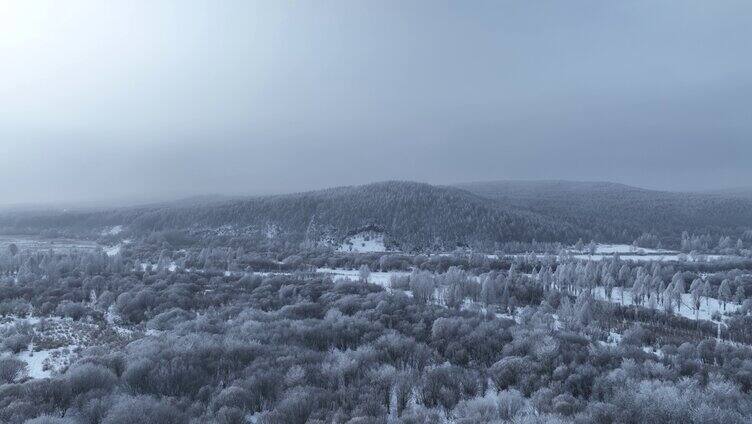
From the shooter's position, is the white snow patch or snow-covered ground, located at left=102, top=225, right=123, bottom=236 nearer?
the white snow patch

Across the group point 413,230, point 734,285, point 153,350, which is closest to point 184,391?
point 153,350

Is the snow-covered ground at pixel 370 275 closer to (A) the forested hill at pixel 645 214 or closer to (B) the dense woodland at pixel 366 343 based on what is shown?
(B) the dense woodland at pixel 366 343

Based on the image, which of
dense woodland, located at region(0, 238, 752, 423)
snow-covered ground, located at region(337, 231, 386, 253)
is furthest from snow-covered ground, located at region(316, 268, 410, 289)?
snow-covered ground, located at region(337, 231, 386, 253)

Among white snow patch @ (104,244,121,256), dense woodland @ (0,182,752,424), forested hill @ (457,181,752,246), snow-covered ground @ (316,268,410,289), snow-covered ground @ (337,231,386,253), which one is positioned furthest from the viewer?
forested hill @ (457,181,752,246)

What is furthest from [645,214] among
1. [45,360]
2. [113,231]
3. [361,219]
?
[45,360]

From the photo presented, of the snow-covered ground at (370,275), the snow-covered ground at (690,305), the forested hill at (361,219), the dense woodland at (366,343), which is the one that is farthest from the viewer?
the forested hill at (361,219)

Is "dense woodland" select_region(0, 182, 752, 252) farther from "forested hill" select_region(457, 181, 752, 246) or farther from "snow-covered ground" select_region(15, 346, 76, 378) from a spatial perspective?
"snow-covered ground" select_region(15, 346, 76, 378)

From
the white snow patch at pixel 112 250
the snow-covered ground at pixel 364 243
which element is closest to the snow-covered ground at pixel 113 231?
the white snow patch at pixel 112 250
